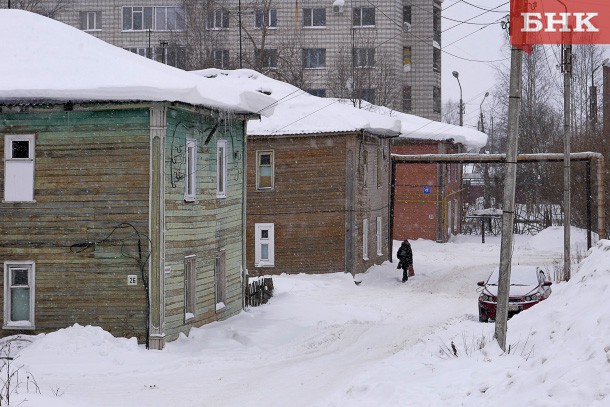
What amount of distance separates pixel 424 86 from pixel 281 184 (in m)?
40.7

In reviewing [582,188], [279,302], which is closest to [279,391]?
[279,302]

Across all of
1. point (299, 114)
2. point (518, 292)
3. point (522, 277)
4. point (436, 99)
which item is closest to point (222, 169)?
point (518, 292)

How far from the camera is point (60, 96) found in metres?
22.1

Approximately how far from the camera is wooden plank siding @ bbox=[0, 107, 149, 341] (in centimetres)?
2270

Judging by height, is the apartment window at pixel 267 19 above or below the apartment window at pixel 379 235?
above

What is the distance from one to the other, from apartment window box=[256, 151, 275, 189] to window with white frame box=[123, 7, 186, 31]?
38067 mm

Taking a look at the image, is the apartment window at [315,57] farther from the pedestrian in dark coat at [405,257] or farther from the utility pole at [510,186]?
the utility pole at [510,186]

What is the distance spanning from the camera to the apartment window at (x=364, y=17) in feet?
241

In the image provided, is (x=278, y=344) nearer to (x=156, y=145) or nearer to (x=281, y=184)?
(x=156, y=145)

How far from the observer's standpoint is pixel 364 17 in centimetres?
7344

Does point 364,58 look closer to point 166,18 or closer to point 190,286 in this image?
point 166,18

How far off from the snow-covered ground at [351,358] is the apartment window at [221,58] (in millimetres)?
42620

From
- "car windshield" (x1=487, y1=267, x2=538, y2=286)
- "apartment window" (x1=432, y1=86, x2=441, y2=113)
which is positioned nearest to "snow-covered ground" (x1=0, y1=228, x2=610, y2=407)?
"car windshield" (x1=487, y1=267, x2=538, y2=286)

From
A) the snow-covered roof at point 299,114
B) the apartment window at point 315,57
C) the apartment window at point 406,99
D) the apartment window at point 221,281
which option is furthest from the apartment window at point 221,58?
the apartment window at point 221,281
